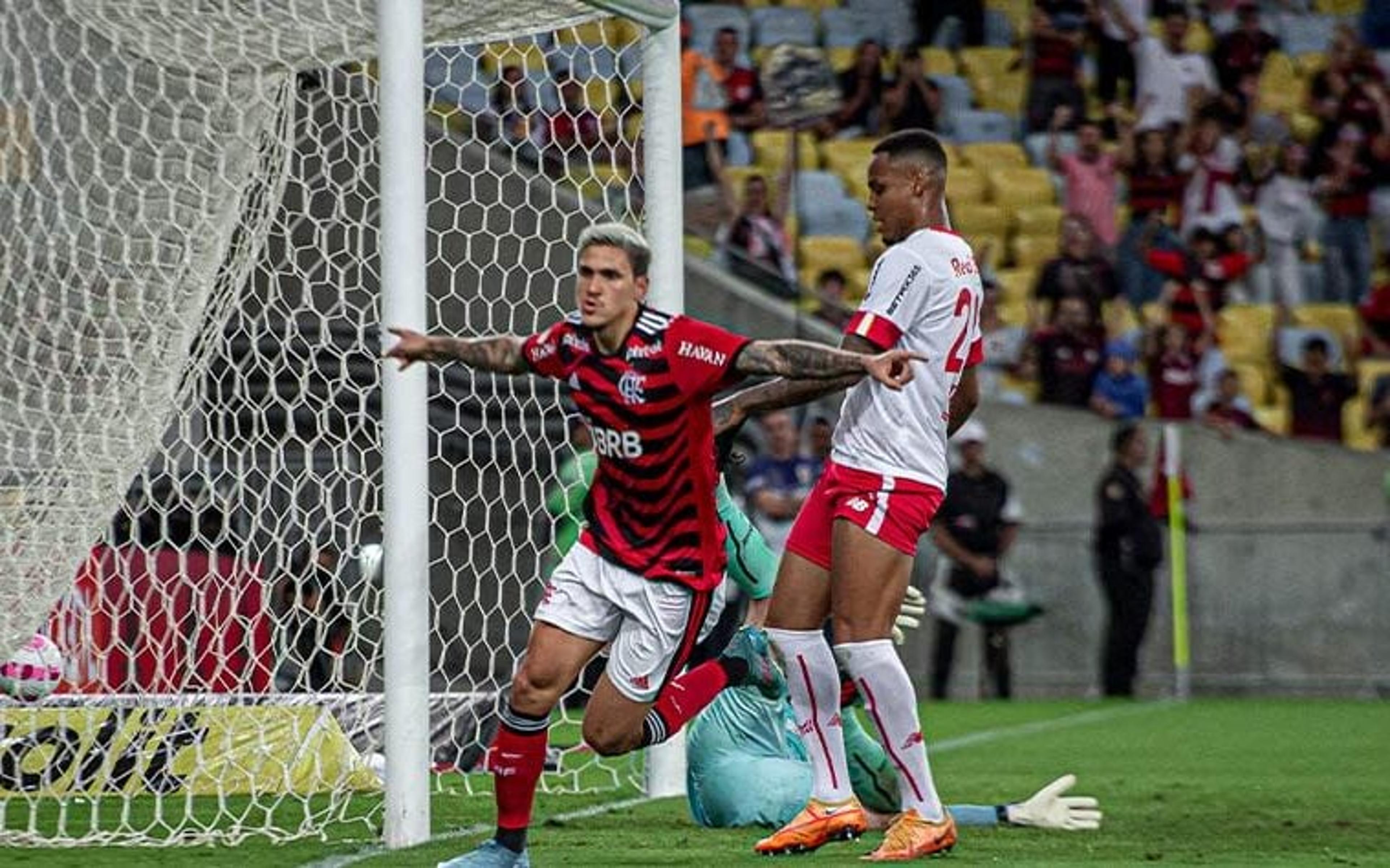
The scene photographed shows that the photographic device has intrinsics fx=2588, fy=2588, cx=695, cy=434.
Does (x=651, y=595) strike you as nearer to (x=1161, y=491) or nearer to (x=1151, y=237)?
(x=1161, y=491)

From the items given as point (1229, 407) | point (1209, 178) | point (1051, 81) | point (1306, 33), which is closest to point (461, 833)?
point (1229, 407)

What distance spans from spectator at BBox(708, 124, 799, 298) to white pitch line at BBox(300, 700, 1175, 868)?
3.70 metres

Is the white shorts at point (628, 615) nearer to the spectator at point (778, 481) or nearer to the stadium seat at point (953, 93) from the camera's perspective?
the spectator at point (778, 481)

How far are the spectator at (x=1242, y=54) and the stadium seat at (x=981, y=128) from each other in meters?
1.80

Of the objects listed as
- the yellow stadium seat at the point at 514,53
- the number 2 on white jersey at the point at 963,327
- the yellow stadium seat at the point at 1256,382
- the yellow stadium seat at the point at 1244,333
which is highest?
the yellow stadium seat at the point at 514,53

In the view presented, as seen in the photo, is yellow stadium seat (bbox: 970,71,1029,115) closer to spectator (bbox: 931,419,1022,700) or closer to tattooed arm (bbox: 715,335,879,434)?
spectator (bbox: 931,419,1022,700)

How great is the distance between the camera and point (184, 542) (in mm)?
9273

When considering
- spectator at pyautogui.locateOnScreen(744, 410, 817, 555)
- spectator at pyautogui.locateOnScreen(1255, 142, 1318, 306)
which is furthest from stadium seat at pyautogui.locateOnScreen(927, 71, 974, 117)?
spectator at pyautogui.locateOnScreen(744, 410, 817, 555)

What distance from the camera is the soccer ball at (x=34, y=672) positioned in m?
9.27

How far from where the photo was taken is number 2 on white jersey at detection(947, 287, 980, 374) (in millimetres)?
7125

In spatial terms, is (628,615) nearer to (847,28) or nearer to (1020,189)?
(1020,189)

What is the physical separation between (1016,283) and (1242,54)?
338cm

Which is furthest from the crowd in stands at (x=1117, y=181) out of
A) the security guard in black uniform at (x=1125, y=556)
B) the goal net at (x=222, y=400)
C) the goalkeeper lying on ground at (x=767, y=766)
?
the goalkeeper lying on ground at (x=767, y=766)

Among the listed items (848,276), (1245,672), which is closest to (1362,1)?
(848,276)
